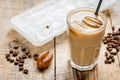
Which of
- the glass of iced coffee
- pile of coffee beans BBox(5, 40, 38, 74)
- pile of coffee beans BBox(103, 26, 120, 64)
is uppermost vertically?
the glass of iced coffee

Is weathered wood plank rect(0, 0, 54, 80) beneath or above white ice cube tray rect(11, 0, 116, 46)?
beneath

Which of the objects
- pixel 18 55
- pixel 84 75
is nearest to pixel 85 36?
pixel 84 75

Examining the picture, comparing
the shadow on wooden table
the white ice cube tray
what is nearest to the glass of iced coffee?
the shadow on wooden table

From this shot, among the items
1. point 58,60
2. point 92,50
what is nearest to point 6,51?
point 58,60

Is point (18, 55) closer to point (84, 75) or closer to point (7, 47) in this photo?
point (7, 47)

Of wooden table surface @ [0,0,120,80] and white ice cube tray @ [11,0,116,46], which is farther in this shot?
white ice cube tray @ [11,0,116,46]

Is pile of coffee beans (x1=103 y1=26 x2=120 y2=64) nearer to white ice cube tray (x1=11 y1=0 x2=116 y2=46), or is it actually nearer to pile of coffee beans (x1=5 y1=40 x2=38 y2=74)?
white ice cube tray (x1=11 y1=0 x2=116 y2=46)
